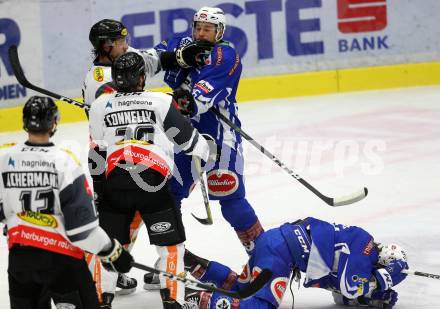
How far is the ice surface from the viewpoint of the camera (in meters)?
5.25

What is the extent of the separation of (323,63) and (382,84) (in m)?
0.60

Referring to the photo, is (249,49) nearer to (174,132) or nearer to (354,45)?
(354,45)

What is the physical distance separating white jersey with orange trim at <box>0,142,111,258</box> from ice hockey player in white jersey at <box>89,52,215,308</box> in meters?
Answer: 0.61

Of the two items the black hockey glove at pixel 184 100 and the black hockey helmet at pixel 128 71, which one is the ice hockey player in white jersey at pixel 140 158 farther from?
the black hockey glove at pixel 184 100

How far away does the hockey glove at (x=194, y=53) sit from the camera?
15.9 feet

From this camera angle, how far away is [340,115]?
854 cm

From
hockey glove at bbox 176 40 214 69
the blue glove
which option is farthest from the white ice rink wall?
the blue glove

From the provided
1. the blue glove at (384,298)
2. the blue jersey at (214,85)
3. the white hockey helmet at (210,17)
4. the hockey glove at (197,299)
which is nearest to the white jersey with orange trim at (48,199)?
the hockey glove at (197,299)

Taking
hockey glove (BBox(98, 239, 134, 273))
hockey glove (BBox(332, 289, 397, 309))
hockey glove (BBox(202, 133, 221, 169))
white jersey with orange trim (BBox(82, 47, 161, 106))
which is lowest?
hockey glove (BBox(332, 289, 397, 309))

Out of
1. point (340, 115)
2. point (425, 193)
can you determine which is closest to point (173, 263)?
point (425, 193)

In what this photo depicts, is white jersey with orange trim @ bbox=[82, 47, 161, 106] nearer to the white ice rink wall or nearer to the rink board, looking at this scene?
the white ice rink wall

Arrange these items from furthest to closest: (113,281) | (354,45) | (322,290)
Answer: (354,45) < (322,290) < (113,281)

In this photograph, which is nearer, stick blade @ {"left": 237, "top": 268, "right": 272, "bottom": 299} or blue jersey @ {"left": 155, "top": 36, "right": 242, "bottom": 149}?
stick blade @ {"left": 237, "top": 268, "right": 272, "bottom": 299}

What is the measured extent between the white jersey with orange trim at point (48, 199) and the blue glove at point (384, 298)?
1.51 meters
